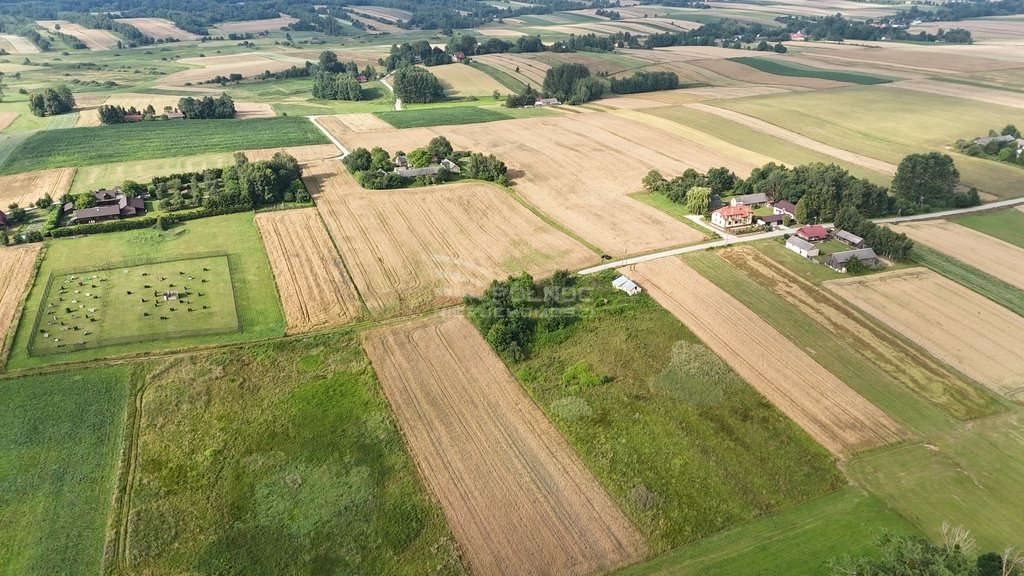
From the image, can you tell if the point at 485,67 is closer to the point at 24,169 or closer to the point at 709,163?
the point at 709,163

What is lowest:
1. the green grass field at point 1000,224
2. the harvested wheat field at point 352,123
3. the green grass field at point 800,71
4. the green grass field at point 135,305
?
the green grass field at point 135,305

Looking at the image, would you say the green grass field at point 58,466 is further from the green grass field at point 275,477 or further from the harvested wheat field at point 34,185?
the harvested wheat field at point 34,185

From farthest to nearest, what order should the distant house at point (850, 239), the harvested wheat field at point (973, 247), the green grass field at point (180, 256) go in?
the distant house at point (850, 239) → the harvested wheat field at point (973, 247) → the green grass field at point (180, 256)

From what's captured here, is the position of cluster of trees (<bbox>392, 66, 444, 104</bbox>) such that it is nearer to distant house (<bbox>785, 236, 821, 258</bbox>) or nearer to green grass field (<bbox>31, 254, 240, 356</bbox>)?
green grass field (<bbox>31, 254, 240, 356</bbox>)

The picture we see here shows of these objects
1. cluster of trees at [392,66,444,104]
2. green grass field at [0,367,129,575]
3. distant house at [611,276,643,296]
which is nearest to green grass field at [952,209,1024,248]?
distant house at [611,276,643,296]

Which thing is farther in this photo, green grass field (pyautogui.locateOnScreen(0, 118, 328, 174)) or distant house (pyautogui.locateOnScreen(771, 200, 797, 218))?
green grass field (pyautogui.locateOnScreen(0, 118, 328, 174))

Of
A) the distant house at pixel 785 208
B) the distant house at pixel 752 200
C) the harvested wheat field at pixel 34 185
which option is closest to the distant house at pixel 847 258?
the distant house at pixel 785 208
